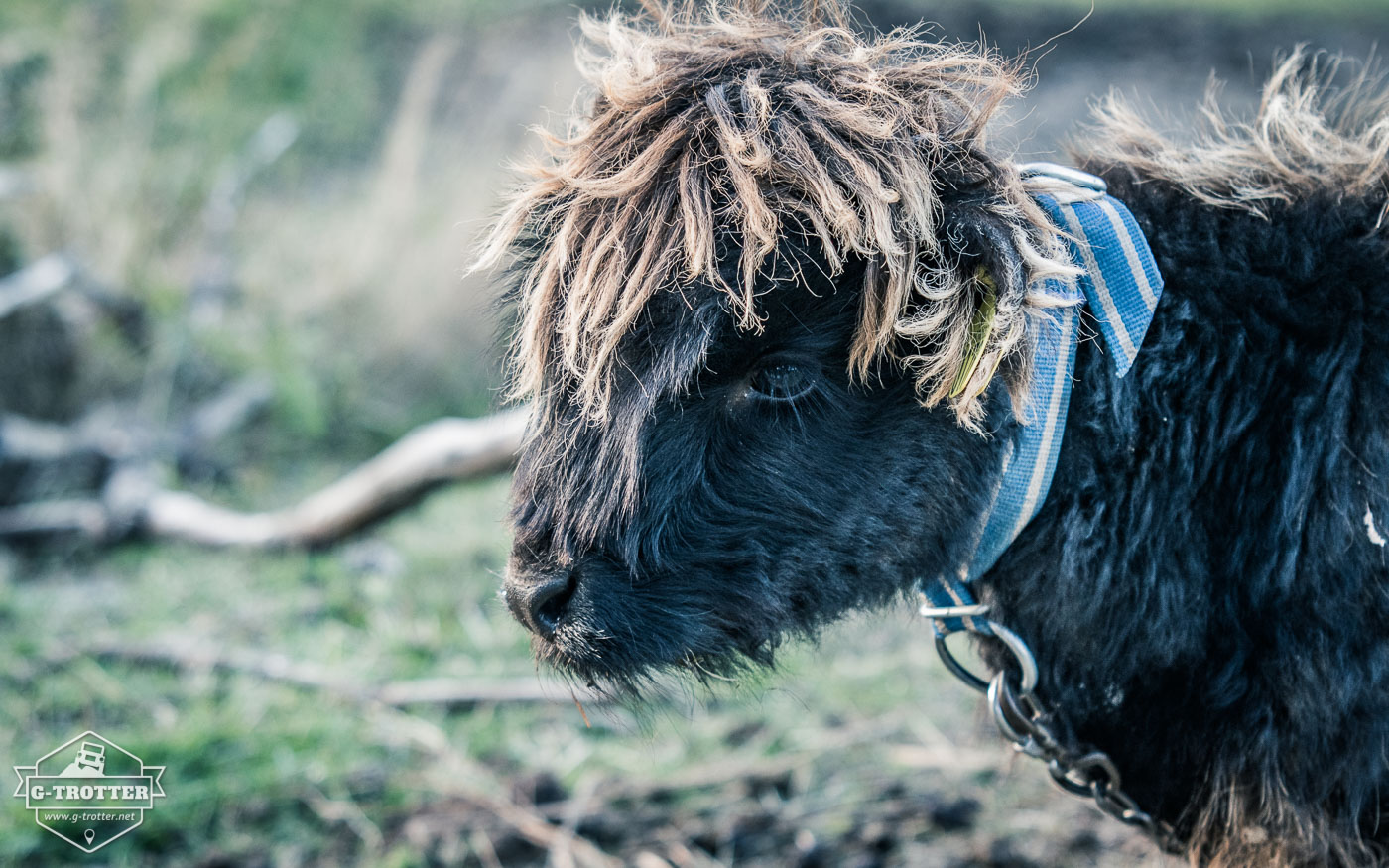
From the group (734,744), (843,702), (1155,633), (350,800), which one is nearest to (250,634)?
(350,800)

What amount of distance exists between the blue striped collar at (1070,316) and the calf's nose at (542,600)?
2.86 feet

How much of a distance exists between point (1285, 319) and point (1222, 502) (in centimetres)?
38

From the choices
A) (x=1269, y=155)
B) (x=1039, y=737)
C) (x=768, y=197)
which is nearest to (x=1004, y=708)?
(x=1039, y=737)

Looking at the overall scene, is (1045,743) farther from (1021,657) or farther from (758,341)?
(758,341)

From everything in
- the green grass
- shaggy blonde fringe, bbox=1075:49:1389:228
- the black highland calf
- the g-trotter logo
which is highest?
shaggy blonde fringe, bbox=1075:49:1389:228

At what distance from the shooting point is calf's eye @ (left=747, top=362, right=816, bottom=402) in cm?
194

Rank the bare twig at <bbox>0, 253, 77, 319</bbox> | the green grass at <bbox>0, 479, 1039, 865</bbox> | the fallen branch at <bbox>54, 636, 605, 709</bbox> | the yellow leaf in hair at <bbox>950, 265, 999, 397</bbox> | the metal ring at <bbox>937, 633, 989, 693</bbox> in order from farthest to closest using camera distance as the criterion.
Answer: the bare twig at <bbox>0, 253, 77, 319</bbox> → the fallen branch at <bbox>54, 636, 605, 709</bbox> → the green grass at <bbox>0, 479, 1039, 865</bbox> → the metal ring at <bbox>937, 633, 989, 693</bbox> → the yellow leaf in hair at <bbox>950, 265, 999, 397</bbox>

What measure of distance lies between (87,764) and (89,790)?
4.9 inches

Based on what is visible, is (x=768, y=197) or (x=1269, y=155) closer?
(x=768, y=197)

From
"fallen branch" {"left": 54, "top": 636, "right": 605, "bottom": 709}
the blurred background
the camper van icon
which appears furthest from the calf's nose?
the camper van icon

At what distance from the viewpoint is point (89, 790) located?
9.97 feet

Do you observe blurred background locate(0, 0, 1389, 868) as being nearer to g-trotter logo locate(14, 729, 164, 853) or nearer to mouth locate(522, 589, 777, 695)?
g-trotter logo locate(14, 729, 164, 853)

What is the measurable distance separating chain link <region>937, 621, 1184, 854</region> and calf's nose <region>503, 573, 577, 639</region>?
84cm

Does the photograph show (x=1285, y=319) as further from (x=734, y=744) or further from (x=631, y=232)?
(x=734, y=744)
